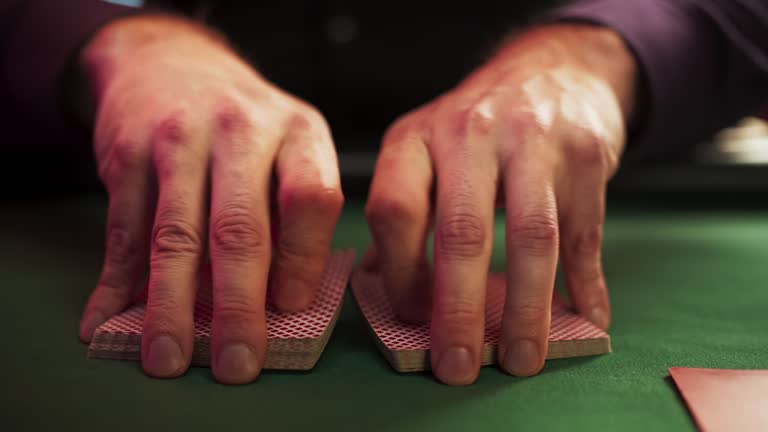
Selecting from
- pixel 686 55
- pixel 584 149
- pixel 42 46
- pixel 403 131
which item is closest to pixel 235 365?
pixel 403 131

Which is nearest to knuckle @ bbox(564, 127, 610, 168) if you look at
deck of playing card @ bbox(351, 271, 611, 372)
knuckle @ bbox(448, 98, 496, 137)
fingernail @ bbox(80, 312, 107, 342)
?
knuckle @ bbox(448, 98, 496, 137)

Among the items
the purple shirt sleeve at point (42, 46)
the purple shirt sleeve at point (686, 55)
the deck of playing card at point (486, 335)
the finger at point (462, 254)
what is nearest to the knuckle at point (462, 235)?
the finger at point (462, 254)

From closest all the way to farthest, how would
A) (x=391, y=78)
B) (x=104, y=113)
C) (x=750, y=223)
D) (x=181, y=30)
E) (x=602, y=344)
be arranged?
(x=602, y=344), (x=104, y=113), (x=181, y=30), (x=750, y=223), (x=391, y=78)

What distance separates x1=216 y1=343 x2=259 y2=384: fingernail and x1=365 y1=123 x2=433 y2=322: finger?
8.6 inches

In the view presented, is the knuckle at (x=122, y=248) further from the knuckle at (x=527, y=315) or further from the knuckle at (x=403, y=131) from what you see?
the knuckle at (x=527, y=315)

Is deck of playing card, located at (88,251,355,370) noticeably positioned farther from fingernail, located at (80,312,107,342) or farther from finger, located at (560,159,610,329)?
finger, located at (560,159,610,329)

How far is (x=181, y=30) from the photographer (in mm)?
1335

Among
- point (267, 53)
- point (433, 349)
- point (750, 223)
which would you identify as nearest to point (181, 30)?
point (433, 349)

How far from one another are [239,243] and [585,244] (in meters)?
0.48

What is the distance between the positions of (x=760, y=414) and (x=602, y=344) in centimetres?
20

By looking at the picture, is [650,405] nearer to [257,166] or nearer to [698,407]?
[698,407]

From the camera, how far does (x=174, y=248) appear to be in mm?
779

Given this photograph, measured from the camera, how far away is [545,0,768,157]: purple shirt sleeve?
1331 millimetres

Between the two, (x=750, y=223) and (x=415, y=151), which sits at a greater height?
(x=415, y=151)
